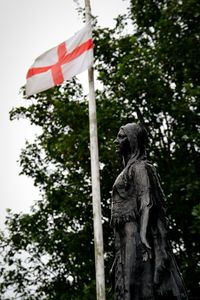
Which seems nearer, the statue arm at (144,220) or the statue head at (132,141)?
the statue arm at (144,220)

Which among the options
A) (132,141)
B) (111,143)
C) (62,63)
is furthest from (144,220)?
(111,143)

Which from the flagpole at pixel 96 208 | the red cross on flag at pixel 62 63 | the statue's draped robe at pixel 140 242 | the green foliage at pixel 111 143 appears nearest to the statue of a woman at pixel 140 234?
the statue's draped robe at pixel 140 242

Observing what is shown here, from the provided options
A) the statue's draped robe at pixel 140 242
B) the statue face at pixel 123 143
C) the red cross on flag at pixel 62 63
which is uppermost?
the red cross on flag at pixel 62 63

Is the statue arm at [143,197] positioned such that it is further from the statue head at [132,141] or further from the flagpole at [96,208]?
the flagpole at [96,208]

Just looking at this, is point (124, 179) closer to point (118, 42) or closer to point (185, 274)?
point (185, 274)

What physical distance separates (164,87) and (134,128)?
41.4ft

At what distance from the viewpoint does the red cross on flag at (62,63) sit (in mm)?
10281

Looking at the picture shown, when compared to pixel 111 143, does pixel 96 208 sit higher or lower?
lower

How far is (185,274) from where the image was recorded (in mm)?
15953

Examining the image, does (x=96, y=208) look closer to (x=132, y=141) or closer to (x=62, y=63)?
(x=62, y=63)

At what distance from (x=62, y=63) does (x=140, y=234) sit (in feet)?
20.2

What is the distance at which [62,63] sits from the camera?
1038cm

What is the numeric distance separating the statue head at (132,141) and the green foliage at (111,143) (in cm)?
1011

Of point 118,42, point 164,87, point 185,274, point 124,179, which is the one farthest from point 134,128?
point 118,42
